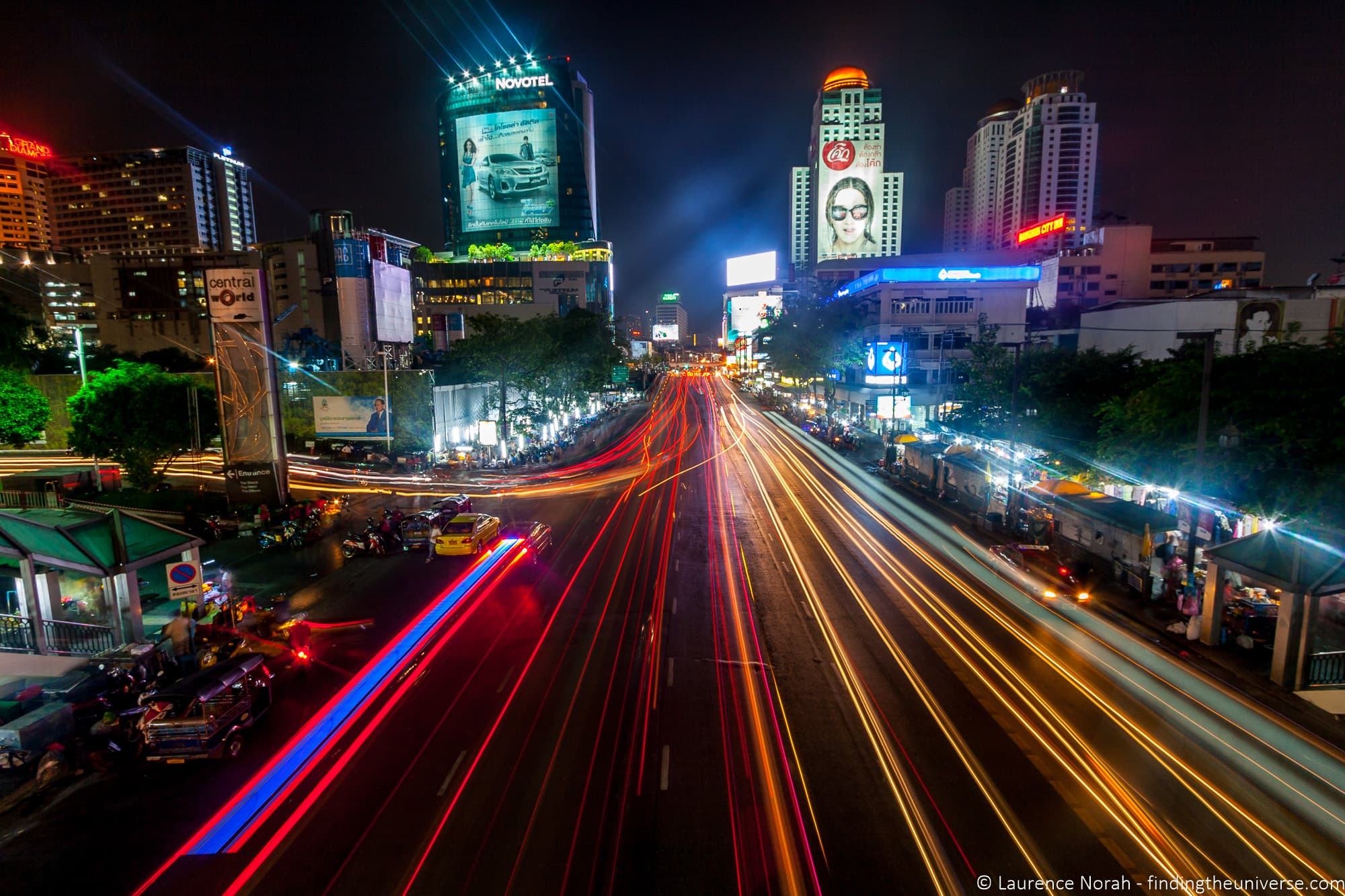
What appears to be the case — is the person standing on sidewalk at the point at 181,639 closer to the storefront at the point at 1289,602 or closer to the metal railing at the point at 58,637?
the metal railing at the point at 58,637

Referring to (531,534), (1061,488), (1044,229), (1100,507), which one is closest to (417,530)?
(531,534)

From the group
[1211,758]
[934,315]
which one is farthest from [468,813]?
[934,315]

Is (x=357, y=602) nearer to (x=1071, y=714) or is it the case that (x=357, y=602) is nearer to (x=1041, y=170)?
(x=1071, y=714)

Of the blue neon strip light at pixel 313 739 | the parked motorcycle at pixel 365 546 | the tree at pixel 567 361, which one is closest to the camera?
the blue neon strip light at pixel 313 739

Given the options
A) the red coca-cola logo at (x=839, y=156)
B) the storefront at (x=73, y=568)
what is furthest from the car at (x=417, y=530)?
the red coca-cola logo at (x=839, y=156)

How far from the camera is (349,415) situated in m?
38.2

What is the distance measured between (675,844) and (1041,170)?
193 m

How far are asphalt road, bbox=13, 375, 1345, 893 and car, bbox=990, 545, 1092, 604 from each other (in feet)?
2.95

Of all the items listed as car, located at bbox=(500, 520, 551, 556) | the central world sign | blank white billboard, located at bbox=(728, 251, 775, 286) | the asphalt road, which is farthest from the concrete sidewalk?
blank white billboard, located at bbox=(728, 251, 775, 286)

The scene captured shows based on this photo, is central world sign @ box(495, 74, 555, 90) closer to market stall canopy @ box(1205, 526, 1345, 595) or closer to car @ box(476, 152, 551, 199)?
car @ box(476, 152, 551, 199)

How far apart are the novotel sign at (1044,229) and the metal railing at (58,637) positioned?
360ft

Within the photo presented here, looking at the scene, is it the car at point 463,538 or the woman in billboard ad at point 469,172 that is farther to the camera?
the woman in billboard ad at point 469,172

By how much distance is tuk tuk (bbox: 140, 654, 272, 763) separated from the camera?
1006 cm

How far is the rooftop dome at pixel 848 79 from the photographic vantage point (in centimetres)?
16162
